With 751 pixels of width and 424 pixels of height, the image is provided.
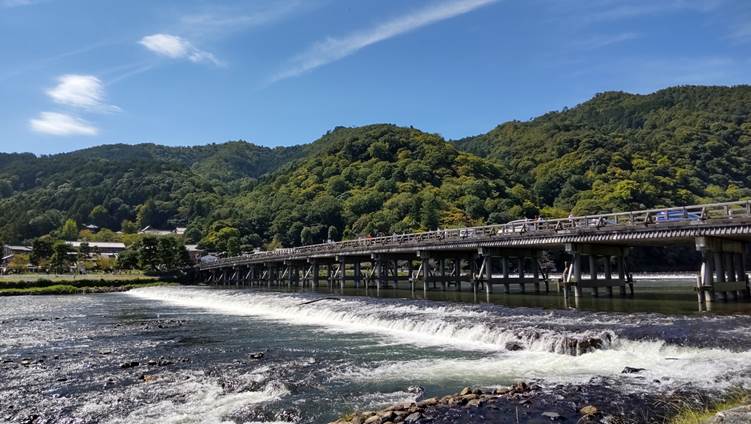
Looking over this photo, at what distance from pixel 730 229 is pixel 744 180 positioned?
135m

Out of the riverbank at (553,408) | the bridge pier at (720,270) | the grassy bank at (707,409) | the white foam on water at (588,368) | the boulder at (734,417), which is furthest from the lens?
the bridge pier at (720,270)

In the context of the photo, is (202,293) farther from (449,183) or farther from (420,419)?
(449,183)

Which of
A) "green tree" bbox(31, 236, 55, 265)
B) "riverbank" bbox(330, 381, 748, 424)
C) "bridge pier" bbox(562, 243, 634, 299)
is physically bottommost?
"riverbank" bbox(330, 381, 748, 424)

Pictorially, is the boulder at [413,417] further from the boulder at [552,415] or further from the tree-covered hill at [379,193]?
the tree-covered hill at [379,193]

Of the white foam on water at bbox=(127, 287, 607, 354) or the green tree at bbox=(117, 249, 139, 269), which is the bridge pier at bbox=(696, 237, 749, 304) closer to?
the white foam on water at bbox=(127, 287, 607, 354)

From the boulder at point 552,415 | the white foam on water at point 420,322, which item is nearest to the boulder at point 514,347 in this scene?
the white foam on water at point 420,322

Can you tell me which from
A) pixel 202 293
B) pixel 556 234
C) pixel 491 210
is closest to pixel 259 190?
pixel 491 210

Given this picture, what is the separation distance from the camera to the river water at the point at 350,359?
13805 mm

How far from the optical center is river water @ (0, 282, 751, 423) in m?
13.8

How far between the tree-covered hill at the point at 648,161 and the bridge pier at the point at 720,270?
80.6 meters

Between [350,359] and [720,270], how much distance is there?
71.6 feet

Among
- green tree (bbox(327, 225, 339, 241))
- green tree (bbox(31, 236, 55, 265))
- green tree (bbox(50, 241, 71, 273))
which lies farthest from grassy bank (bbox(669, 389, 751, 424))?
green tree (bbox(327, 225, 339, 241))

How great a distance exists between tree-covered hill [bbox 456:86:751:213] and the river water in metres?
94.6

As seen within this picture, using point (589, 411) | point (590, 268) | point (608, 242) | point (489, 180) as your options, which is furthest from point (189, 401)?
point (489, 180)
